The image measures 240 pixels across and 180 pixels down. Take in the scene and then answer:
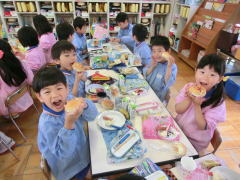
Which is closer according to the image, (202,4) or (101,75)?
(101,75)

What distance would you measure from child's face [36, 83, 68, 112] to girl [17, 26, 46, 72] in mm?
1726

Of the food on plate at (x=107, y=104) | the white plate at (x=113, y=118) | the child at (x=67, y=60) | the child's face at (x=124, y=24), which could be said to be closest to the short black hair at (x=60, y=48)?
the child at (x=67, y=60)

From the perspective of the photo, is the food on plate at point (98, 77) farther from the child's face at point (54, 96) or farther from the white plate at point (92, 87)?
the child's face at point (54, 96)

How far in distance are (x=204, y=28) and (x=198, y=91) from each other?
326 cm

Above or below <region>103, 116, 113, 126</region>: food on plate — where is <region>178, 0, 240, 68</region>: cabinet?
above

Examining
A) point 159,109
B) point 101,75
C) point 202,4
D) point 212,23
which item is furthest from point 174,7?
point 159,109

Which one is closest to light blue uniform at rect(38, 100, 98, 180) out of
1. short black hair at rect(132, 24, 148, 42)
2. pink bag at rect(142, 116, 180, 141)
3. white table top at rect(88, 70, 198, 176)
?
white table top at rect(88, 70, 198, 176)

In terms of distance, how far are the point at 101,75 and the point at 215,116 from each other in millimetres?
1253

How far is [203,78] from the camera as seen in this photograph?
1.34 metres

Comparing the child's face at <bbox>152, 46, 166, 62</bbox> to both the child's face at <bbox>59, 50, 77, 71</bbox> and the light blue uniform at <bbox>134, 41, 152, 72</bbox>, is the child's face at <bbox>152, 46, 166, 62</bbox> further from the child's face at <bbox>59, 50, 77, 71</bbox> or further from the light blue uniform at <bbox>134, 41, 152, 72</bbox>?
the child's face at <bbox>59, 50, 77, 71</bbox>

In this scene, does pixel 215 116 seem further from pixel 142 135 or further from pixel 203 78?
pixel 142 135

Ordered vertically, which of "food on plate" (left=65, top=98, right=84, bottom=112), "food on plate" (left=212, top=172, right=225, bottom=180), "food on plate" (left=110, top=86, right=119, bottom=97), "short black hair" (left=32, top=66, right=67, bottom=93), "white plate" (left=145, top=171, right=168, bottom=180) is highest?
"short black hair" (left=32, top=66, right=67, bottom=93)

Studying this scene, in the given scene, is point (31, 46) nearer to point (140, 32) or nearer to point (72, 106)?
Answer: point (140, 32)

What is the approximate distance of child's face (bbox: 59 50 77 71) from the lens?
1.76 metres
